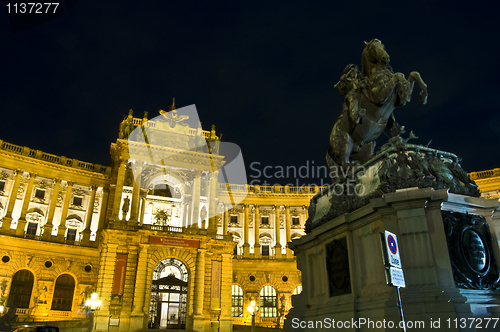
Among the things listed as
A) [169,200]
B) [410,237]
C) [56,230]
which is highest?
[169,200]

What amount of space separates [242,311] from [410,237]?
4008cm

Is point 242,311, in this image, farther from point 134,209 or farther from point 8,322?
point 8,322

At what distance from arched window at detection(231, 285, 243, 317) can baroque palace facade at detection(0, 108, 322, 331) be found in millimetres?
134

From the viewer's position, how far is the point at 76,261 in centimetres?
3812

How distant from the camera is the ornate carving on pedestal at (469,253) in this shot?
217 inches

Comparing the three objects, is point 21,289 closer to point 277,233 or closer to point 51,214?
point 51,214

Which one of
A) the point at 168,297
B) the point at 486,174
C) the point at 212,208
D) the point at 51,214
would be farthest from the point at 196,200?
the point at 486,174

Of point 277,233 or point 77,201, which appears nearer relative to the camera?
point 77,201

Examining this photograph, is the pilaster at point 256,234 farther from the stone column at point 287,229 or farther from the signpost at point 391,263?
the signpost at point 391,263

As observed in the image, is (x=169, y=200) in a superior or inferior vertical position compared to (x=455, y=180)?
superior

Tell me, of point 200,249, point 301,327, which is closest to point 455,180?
point 301,327

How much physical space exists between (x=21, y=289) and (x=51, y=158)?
1383 centimetres

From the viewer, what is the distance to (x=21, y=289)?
3497cm

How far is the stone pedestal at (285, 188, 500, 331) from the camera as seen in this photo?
5164 mm
